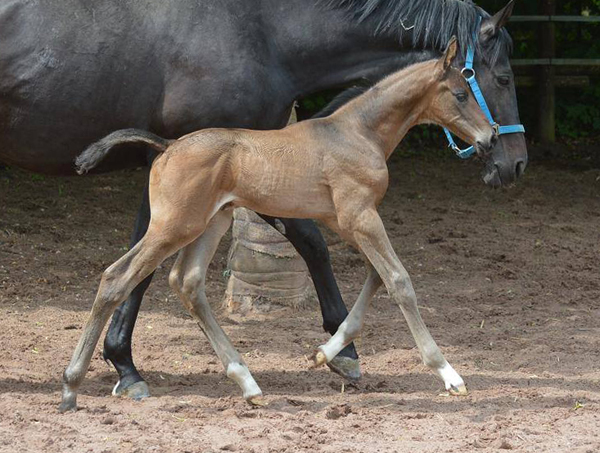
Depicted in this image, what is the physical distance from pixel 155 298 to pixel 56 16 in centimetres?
240

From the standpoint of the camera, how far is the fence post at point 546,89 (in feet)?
39.1

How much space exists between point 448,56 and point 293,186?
93cm

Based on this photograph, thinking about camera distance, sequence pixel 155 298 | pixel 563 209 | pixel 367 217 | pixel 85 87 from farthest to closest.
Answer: pixel 563 209
pixel 155 298
pixel 85 87
pixel 367 217

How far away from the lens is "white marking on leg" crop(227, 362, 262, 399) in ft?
15.1

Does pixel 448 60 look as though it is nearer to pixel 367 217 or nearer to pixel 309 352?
pixel 367 217

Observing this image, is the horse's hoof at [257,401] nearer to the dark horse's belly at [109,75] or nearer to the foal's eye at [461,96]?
the dark horse's belly at [109,75]

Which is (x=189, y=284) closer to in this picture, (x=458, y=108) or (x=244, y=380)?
(x=244, y=380)

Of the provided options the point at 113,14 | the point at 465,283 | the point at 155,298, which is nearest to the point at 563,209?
the point at 465,283

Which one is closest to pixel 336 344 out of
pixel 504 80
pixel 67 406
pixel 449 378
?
pixel 449 378

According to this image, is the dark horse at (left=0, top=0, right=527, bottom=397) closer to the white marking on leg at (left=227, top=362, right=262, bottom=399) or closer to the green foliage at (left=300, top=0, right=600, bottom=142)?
the white marking on leg at (left=227, top=362, right=262, bottom=399)

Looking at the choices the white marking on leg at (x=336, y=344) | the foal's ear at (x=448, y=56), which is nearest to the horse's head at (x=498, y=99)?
the foal's ear at (x=448, y=56)

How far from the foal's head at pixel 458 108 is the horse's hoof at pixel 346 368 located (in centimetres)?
122

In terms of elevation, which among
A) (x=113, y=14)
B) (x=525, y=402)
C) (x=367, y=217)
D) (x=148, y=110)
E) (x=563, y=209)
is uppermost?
(x=113, y=14)

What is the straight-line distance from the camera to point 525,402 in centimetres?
467
